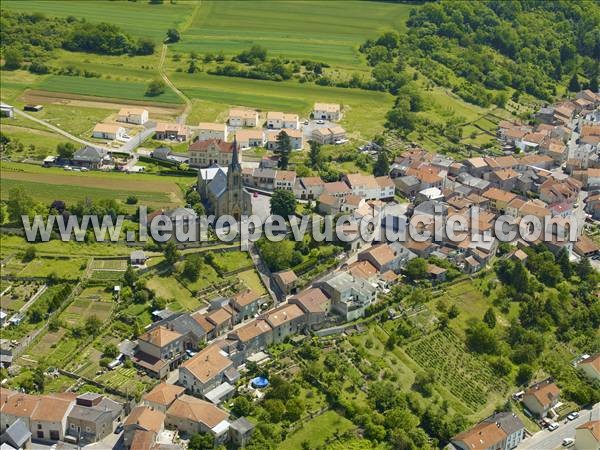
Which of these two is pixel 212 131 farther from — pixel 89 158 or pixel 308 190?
pixel 308 190

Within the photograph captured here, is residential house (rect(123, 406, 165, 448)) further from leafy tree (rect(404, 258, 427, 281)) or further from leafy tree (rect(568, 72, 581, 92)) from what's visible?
leafy tree (rect(568, 72, 581, 92))

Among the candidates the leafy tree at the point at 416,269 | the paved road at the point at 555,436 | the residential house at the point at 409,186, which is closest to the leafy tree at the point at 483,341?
the leafy tree at the point at 416,269

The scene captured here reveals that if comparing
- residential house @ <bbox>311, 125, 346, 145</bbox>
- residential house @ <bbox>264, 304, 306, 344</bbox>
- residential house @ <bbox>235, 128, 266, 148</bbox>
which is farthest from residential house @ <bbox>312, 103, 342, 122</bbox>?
residential house @ <bbox>264, 304, 306, 344</bbox>

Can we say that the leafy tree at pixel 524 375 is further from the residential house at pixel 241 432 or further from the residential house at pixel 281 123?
the residential house at pixel 281 123

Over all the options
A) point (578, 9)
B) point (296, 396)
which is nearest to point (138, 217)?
point (296, 396)

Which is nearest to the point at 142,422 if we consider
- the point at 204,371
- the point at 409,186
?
the point at 204,371

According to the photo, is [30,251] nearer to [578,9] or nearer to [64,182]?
[64,182]

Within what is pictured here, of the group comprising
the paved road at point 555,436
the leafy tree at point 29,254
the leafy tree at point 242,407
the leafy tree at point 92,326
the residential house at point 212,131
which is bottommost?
the paved road at point 555,436
